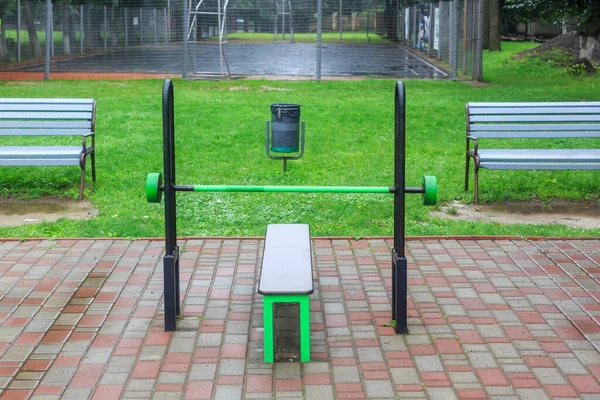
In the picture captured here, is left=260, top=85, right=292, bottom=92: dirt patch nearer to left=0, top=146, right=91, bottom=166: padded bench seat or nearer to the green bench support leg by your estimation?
left=0, top=146, right=91, bottom=166: padded bench seat

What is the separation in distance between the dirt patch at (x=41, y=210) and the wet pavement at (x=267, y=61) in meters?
14.7

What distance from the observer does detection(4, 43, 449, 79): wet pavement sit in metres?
25.9

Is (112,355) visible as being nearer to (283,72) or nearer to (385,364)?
(385,364)

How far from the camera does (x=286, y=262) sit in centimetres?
559

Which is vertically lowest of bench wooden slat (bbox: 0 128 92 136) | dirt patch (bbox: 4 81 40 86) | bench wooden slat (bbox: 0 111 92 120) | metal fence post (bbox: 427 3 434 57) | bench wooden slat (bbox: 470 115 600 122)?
bench wooden slat (bbox: 0 128 92 136)

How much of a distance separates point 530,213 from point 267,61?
22.4m

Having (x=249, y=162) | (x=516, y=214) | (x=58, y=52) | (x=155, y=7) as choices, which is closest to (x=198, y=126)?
(x=249, y=162)

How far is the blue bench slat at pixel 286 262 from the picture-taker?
16.8 ft

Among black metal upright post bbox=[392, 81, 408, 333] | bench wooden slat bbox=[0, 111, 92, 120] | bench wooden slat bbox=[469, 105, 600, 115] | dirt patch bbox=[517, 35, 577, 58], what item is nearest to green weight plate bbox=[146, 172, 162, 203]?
black metal upright post bbox=[392, 81, 408, 333]

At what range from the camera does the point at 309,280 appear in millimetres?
5238

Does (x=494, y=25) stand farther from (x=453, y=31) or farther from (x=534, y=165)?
(x=534, y=165)

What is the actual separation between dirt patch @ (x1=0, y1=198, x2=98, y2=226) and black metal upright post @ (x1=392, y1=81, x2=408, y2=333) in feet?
12.6

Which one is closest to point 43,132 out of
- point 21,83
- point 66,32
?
point 21,83

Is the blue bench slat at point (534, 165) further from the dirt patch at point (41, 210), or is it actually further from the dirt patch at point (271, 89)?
the dirt patch at point (271, 89)
